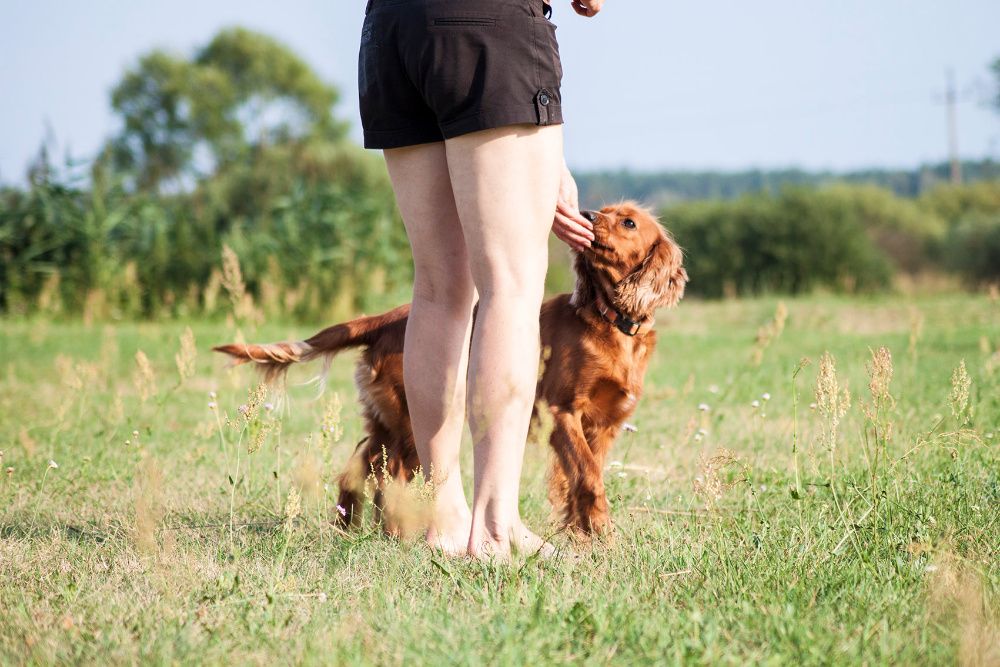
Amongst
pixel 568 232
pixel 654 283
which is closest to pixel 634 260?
pixel 654 283

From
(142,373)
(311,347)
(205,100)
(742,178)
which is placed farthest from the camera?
(742,178)

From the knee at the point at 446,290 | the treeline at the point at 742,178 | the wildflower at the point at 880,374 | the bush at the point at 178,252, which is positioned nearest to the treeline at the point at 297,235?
the bush at the point at 178,252

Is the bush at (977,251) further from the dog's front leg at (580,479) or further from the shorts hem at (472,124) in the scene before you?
the shorts hem at (472,124)

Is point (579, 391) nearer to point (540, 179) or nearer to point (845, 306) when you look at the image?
point (540, 179)

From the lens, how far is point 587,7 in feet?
7.73

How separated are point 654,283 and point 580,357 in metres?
0.38

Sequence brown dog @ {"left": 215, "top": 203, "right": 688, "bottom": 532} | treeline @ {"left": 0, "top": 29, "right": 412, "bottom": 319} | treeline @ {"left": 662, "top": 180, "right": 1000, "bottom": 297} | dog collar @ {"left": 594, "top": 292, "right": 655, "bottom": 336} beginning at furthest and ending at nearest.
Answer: treeline @ {"left": 662, "top": 180, "right": 1000, "bottom": 297}, treeline @ {"left": 0, "top": 29, "right": 412, "bottom": 319}, dog collar @ {"left": 594, "top": 292, "right": 655, "bottom": 336}, brown dog @ {"left": 215, "top": 203, "right": 688, "bottom": 532}

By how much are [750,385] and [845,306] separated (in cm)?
697

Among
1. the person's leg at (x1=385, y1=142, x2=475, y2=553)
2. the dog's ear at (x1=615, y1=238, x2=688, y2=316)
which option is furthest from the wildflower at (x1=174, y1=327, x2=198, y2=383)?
the dog's ear at (x1=615, y1=238, x2=688, y2=316)

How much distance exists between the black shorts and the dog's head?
1.02 metres

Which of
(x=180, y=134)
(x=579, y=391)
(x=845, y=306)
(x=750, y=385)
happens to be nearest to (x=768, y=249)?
(x=845, y=306)

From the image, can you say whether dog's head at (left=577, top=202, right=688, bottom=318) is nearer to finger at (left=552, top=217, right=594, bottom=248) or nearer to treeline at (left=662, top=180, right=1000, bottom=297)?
finger at (left=552, top=217, right=594, bottom=248)

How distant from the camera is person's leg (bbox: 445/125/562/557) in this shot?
2117 mm

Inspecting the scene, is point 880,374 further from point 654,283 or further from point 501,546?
point 654,283
